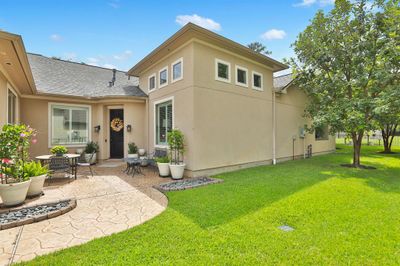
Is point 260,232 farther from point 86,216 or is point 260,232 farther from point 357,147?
point 357,147

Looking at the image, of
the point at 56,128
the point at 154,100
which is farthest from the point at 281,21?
the point at 56,128

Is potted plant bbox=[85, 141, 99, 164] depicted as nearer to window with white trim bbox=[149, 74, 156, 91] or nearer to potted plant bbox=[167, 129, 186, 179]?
window with white trim bbox=[149, 74, 156, 91]

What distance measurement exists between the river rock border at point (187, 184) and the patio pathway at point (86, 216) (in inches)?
12.3

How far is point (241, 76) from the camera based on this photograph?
28.7 ft

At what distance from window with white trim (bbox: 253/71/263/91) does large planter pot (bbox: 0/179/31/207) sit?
8741mm

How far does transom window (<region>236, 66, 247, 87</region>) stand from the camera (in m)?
8.55

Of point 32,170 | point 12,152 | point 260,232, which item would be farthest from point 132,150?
point 260,232

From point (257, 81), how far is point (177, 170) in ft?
18.8

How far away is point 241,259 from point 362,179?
22.4ft

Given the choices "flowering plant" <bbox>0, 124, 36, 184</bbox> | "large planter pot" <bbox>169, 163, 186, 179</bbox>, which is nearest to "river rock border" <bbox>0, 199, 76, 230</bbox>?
"flowering plant" <bbox>0, 124, 36, 184</bbox>

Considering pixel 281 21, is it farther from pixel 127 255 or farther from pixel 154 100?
pixel 127 255

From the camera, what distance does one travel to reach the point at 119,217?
155 inches

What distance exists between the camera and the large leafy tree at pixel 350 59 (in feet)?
26.7

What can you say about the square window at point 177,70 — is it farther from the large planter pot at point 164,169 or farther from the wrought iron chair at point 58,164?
the wrought iron chair at point 58,164
